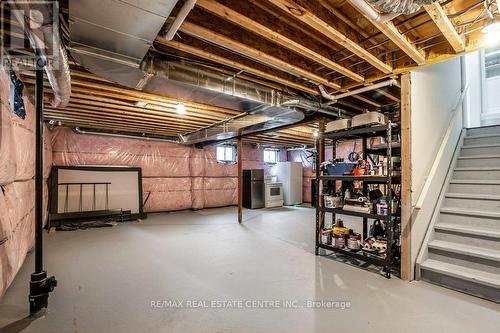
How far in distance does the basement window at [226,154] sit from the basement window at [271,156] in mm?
1615

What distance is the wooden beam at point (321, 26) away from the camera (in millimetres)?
1605

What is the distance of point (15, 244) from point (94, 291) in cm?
110

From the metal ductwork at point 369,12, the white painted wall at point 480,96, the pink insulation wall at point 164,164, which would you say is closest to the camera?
the metal ductwork at point 369,12

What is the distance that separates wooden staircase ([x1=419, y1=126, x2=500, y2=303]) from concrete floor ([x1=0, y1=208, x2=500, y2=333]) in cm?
16

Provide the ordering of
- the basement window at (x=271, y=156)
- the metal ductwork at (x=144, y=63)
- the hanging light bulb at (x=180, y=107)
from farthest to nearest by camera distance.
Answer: the basement window at (x=271, y=156)
the hanging light bulb at (x=180, y=107)
the metal ductwork at (x=144, y=63)

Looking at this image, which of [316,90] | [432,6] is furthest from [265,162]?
[432,6]

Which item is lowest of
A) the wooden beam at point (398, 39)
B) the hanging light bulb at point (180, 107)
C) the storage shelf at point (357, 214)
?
the storage shelf at point (357, 214)

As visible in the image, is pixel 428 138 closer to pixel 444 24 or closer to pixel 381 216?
pixel 381 216

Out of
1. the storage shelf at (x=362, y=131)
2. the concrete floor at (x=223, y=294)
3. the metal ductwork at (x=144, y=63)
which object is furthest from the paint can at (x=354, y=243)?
the metal ductwork at (x=144, y=63)

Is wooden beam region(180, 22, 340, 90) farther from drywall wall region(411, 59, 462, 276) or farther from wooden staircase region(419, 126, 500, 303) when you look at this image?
wooden staircase region(419, 126, 500, 303)

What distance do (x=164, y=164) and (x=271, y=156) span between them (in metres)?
4.63

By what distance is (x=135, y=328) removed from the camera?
172cm

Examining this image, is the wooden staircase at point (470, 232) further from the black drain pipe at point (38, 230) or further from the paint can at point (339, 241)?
the black drain pipe at point (38, 230)

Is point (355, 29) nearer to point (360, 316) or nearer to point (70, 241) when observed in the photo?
point (360, 316)
